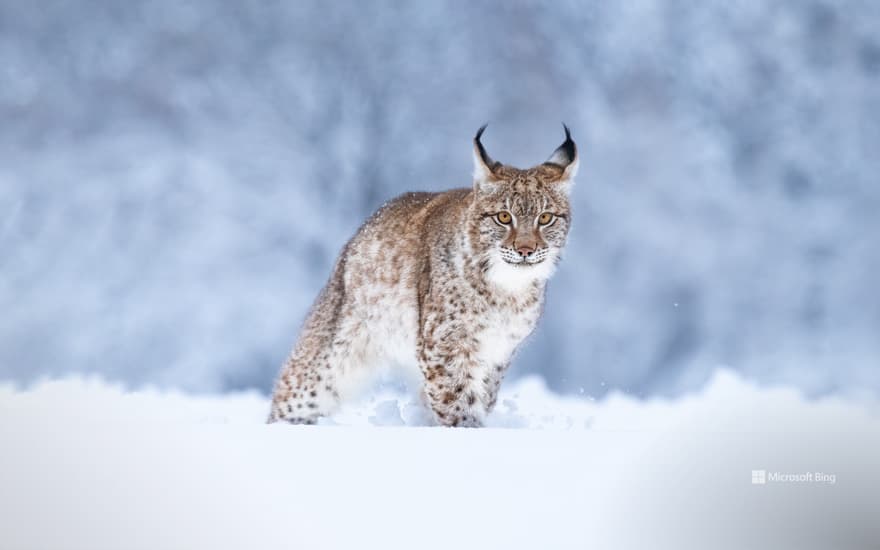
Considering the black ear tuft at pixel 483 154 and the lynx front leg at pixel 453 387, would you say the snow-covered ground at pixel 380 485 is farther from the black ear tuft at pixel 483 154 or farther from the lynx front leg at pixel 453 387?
the black ear tuft at pixel 483 154

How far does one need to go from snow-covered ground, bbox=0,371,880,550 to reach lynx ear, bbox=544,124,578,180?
1.49 meters

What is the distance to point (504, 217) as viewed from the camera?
476 cm

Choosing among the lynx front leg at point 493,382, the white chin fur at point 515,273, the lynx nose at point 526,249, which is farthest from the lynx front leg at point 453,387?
the lynx nose at point 526,249

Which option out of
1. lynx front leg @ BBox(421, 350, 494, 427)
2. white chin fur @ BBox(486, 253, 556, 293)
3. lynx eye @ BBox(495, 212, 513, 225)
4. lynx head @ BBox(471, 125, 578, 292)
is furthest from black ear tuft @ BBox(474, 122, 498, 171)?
lynx front leg @ BBox(421, 350, 494, 427)

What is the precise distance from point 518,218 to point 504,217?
77 mm

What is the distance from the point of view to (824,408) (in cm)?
506

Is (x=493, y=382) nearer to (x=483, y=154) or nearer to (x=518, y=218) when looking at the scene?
(x=518, y=218)

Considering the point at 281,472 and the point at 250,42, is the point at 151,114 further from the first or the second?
the point at 281,472

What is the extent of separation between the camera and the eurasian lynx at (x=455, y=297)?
4.79m

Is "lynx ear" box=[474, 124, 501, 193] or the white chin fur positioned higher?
"lynx ear" box=[474, 124, 501, 193]

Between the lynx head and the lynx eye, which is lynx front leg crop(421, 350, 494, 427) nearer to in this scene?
the lynx head

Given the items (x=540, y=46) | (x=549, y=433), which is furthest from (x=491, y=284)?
(x=540, y=46)

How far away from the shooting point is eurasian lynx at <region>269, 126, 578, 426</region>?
4.79 m

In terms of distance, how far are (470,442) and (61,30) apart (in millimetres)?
3475
